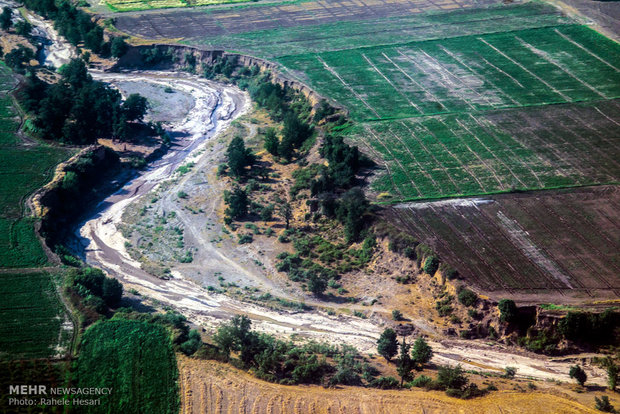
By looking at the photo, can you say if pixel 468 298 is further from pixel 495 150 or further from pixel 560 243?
pixel 495 150

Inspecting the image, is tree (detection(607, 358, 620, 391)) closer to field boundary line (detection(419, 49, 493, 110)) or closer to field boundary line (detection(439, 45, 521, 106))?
field boundary line (detection(419, 49, 493, 110))

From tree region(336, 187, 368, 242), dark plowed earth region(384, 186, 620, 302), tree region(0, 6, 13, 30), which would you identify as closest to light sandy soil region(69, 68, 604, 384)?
dark plowed earth region(384, 186, 620, 302)

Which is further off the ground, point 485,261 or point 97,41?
point 97,41

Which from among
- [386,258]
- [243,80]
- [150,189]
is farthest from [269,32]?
[386,258]

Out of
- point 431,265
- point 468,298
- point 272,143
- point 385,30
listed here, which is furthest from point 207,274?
point 385,30

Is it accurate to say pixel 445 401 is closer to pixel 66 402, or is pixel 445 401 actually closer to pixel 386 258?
pixel 386 258

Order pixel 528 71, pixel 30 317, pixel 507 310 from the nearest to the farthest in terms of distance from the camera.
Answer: pixel 30 317 < pixel 507 310 < pixel 528 71
